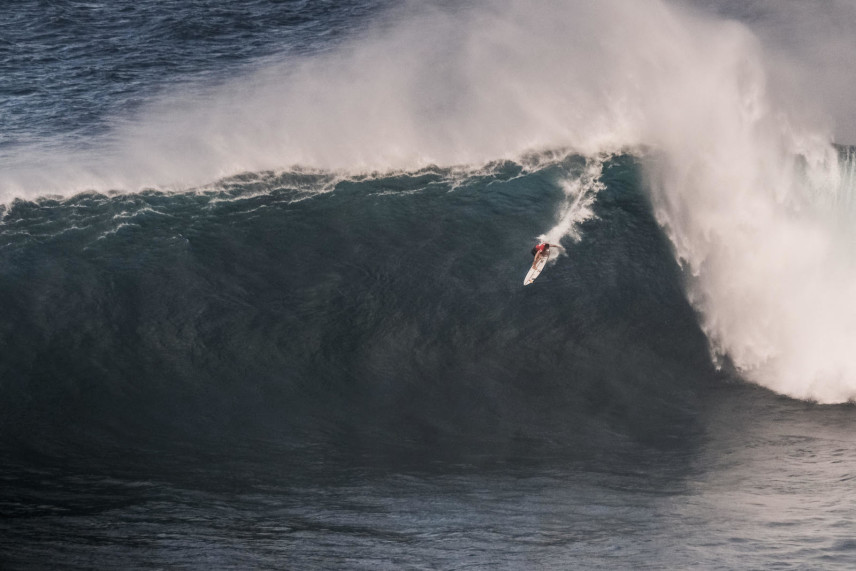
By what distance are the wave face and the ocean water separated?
0.27 ft

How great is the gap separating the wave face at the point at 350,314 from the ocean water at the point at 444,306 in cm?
8

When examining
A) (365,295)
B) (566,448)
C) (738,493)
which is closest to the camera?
(738,493)

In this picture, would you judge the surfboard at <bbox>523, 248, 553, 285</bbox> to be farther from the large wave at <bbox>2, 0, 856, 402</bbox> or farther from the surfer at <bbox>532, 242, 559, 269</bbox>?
the large wave at <bbox>2, 0, 856, 402</bbox>

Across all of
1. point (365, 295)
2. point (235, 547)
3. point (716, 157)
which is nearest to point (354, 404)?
point (365, 295)

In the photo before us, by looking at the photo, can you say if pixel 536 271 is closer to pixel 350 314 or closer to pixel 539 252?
pixel 539 252

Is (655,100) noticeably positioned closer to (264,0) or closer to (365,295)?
(365,295)

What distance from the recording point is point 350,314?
26734mm

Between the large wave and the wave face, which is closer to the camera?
the wave face

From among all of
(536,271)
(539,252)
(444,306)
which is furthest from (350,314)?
(539,252)

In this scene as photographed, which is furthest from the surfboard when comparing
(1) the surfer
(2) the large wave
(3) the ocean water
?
(2) the large wave

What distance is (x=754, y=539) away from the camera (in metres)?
19.4

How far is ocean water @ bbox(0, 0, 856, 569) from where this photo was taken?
67.7 ft

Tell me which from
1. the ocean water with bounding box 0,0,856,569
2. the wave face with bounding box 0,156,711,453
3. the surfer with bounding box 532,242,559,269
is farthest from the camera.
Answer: the surfer with bounding box 532,242,559,269

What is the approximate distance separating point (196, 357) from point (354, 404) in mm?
4427
